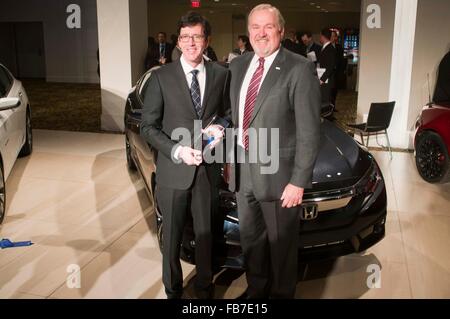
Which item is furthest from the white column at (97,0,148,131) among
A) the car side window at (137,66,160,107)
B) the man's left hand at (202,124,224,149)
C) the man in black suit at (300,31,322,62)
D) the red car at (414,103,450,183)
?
the man's left hand at (202,124,224,149)

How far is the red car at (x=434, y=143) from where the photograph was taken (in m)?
5.33

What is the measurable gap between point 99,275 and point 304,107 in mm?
1936

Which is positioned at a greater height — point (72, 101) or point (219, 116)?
point (219, 116)

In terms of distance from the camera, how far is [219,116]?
112 inches

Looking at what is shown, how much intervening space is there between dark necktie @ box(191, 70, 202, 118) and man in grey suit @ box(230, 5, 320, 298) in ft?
0.58

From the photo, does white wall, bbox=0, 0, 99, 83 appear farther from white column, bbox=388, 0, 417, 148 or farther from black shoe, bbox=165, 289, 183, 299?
black shoe, bbox=165, 289, 183, 299

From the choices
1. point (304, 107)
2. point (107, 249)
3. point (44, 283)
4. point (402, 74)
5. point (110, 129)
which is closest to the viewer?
point (304, 107)

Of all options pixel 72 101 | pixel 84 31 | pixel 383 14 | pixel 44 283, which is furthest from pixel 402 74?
pixel 84 31

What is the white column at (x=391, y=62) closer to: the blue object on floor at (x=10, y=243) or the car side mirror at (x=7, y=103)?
the car side mirror at (x=7, y=103)

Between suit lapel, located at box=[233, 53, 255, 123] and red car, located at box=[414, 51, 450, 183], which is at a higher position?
suit lapel, located at box=[233, 53, 255, 123]

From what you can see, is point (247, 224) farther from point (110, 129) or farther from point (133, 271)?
point (110, 129)

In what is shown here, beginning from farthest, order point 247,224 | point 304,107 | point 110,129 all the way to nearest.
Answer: point 110,129
point 247,224
point 304,107

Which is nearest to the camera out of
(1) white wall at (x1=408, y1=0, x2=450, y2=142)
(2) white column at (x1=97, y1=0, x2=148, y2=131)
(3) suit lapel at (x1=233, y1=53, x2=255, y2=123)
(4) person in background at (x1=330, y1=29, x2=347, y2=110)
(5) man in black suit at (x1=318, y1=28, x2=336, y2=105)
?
(3) suit lapel at (x1=233, y1=53, x2=255, y2=123)

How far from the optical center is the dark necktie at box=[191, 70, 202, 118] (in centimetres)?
272
